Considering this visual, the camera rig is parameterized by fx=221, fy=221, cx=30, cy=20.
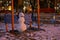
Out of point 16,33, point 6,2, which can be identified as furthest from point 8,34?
point 6,2

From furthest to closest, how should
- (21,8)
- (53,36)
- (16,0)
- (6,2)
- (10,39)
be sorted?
(16,0), (21,8), (6,2), (53,36), (10,39)

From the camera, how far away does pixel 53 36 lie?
768 cm

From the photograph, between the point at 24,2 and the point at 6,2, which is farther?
the point at 24,2

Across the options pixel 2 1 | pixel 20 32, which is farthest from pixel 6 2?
pixel 20 32

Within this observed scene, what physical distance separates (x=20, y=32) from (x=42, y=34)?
2.62 feet

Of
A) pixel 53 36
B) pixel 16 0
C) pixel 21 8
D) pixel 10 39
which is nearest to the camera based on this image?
pixel 10 39

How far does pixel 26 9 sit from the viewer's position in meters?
15.8

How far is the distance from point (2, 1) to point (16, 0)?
6.07 ft

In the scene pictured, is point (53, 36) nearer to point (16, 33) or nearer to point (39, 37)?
point (39, 37)

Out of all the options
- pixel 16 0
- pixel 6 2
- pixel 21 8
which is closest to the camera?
pixel 6 2

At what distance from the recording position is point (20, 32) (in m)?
8.03

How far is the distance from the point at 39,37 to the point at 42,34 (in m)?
0.55

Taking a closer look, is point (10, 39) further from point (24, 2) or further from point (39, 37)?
point (24, 2)

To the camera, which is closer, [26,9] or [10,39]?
[10,39]
